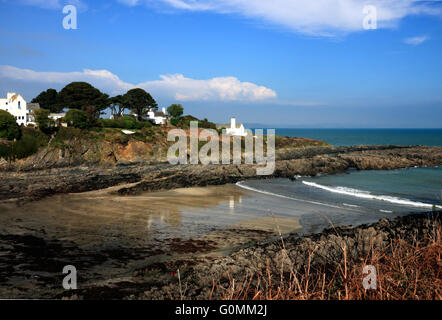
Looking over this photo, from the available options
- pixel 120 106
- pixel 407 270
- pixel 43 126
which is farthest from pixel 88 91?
pixel 407 270

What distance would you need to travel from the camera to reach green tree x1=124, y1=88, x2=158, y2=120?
71.3 metres

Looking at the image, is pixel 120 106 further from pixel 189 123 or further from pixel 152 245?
pixel 152 245

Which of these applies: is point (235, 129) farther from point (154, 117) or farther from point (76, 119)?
point (76, 119)

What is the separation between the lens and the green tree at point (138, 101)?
71312mm

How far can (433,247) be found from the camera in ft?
14.1

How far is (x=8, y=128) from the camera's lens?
40.9 m

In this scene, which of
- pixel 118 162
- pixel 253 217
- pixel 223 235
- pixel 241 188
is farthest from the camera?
pixel 118 162

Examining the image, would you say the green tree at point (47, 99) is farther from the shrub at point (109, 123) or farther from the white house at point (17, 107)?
the shrub at point (109, 123)

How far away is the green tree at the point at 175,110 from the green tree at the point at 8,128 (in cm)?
3883

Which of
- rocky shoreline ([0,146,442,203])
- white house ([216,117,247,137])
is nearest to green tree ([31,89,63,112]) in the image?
rocky shoreline ([0,146,442,203])

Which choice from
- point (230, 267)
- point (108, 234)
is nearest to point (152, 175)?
point (108, 234)

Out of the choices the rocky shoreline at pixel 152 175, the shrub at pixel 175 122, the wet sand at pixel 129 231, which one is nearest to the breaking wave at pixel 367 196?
the wet sand at pixel 129 231

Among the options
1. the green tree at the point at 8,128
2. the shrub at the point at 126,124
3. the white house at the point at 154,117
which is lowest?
the green tree at the point at 8,128
